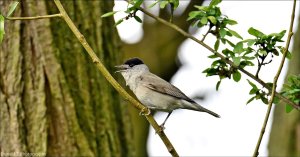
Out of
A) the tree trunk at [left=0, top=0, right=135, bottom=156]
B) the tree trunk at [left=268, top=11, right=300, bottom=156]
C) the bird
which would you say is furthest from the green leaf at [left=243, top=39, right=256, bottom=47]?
the tree trunk at [left=268, top=11, right=300, bottom=156]

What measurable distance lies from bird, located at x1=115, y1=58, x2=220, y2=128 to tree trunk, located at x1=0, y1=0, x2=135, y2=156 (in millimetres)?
415

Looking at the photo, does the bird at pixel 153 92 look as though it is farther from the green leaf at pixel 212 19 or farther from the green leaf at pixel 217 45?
the green leaf at pixel 212 19

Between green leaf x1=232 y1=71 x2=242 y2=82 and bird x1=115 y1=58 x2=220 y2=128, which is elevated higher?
green leaf x1=232 y1=71 x2=242 y2=82

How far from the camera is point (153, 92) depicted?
146 inches

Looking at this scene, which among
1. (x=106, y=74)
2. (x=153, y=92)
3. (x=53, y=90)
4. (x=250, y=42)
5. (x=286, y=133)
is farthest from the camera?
(x=286, y=133)

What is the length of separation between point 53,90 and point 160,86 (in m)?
0.69

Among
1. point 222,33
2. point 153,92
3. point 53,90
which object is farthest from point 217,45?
point 53,90

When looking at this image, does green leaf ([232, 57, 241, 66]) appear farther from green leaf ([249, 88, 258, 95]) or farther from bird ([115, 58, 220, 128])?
bird ([115, 58, 220, 128])

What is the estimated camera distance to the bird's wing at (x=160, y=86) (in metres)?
3.69

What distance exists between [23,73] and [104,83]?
1.94ft

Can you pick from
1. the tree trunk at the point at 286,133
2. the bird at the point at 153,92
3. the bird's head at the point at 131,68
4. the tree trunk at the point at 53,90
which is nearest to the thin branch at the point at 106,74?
the bird at the point at 153,92

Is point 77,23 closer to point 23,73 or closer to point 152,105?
point 23,73

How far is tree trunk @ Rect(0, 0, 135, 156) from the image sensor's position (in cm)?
390

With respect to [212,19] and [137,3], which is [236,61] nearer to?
[212,19]
